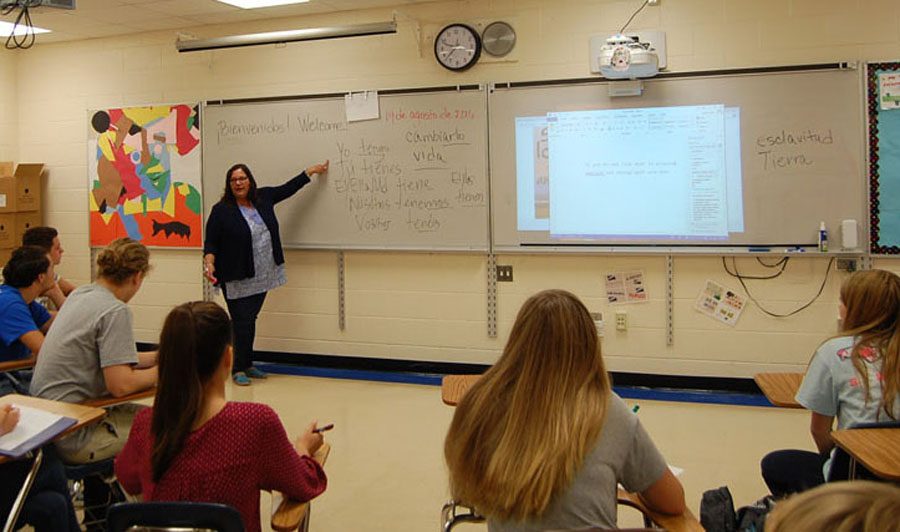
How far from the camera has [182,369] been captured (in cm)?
183

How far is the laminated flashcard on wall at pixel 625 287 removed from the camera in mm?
4945

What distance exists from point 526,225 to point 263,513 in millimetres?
2589

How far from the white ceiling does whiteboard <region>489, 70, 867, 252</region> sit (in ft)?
6.45

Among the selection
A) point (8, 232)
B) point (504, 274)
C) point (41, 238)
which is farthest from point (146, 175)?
point (504, 274)

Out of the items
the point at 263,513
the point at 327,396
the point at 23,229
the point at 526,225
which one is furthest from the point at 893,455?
the point at 23,229

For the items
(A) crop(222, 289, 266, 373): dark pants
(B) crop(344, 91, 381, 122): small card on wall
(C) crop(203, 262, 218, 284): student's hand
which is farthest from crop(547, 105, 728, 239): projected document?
(C) crop(203, 262, 218, 284): student's hand

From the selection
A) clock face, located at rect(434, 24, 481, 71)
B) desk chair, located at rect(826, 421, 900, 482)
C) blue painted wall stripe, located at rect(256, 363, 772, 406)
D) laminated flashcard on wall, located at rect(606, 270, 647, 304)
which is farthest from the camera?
clock face, located at rect(434, 24, 481, 71)

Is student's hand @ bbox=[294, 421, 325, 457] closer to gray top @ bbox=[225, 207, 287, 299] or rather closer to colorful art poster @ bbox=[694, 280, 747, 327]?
colorful art poster @ bbox=[694, 280, 747, 327]

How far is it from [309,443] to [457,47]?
3604mm

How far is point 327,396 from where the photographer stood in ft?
16.7

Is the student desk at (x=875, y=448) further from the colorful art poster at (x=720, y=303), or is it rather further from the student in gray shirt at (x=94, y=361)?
the colorful art poster at (x=720, y=303)

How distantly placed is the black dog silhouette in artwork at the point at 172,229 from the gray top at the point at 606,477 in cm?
492

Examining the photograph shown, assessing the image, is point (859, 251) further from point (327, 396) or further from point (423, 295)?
point (327, 396)

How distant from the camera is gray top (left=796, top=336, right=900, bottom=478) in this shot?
2.19m
